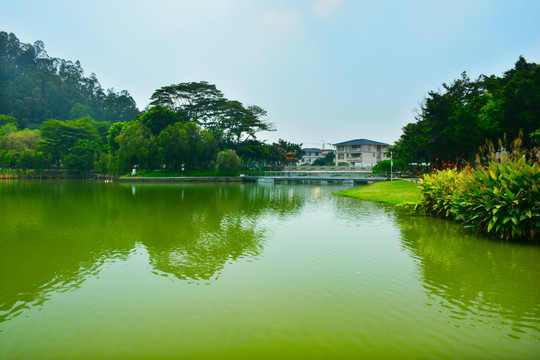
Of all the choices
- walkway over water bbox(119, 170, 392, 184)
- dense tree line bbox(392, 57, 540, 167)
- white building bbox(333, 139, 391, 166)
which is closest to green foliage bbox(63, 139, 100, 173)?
walkway over water bbox(119, 170, 392, 184)

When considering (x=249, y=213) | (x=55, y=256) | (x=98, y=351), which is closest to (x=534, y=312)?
(x=98, y=351)

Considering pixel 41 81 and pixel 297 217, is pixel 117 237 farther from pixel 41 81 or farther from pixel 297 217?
pixel 41 81

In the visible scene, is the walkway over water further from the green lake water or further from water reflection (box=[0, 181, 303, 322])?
the green lake water

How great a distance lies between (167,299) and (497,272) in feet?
21.5

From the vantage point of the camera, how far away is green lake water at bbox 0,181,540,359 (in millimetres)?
4223

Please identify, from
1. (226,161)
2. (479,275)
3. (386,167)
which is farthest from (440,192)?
(386,167)

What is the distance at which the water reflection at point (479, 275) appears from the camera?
206 inches

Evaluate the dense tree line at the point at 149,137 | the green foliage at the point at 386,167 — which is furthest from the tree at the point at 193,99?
the green foliage at the point at 386,167

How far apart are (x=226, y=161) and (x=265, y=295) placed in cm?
5075

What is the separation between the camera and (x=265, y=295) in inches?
233

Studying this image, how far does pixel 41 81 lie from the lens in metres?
106

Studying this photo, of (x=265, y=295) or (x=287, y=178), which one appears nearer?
(x=265, y=295)

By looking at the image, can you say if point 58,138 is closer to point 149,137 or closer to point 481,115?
point 149,137

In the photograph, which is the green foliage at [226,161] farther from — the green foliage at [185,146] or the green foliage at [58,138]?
the green foliage at [58,138]
